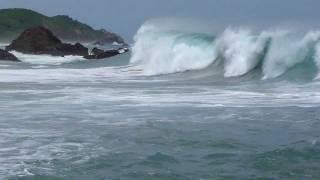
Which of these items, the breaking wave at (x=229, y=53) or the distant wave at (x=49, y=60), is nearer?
the breaking wave at (x=229, y=53)

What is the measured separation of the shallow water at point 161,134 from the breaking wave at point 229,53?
Answer: 572 centimetres

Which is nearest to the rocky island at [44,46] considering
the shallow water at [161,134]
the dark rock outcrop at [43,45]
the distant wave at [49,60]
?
the dark rock outcrop at [43,45]

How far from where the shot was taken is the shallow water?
28.0 feet

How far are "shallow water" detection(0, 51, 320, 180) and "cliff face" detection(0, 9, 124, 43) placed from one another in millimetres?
102174

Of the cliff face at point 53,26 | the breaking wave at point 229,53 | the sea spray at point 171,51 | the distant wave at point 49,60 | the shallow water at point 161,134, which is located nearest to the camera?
the shallow water at point 161,134

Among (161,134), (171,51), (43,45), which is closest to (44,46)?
(43,45)

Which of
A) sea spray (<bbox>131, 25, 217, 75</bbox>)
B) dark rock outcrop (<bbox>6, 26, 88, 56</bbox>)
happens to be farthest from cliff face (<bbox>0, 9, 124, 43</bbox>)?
sea spray (<bbox>131, 25, 217, 75</bbox>)

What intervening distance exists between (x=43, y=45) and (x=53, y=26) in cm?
→ 6965

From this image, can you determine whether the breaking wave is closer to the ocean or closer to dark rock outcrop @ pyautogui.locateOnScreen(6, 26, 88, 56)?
the ocean

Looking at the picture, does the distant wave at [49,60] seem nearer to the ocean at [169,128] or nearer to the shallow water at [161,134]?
the ocean at [169,128]

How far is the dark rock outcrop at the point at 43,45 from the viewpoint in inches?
2029

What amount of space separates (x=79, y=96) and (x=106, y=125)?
16.4ft

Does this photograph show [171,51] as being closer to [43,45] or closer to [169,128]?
[169,128]

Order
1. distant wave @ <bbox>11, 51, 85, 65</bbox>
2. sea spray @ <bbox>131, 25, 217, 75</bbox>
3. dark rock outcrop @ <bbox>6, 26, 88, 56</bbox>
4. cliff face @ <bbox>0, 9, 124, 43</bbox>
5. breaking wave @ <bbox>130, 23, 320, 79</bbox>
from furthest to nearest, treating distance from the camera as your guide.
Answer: cliff face @ <bbox>0, 9, 124, 43</bbox>
dark rock outcrop @ <bbox>6, 26, 88, 56</bbox>
distant wave @ <bbox>11, 51, 85, 65</bbox>
sea spray @ <bbox>131, 25, 217, 75</bbox>
breaking wave @ <bbox>130, 23, 320, 79</bbox>
